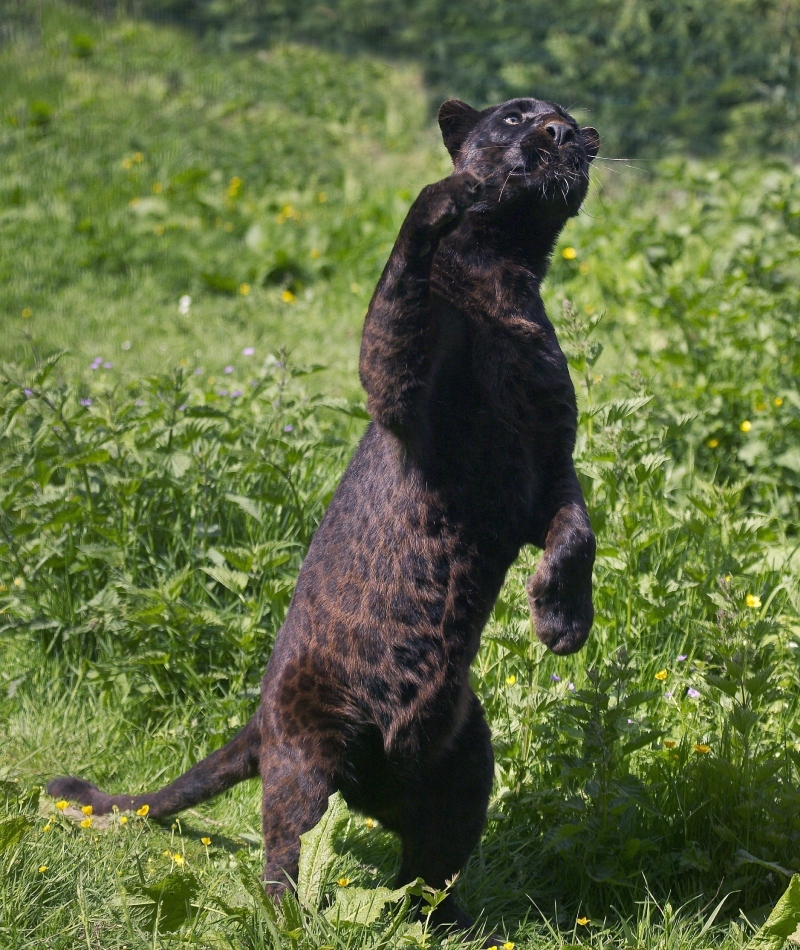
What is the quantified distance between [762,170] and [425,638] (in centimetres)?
734

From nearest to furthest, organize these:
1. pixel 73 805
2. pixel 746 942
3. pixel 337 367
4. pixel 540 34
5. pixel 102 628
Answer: pixel 746 942 → pixel 73 805 → pixel 102 628 → pixel 337 367 → pixel 540 34

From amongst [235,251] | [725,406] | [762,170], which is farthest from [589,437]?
[762,170]

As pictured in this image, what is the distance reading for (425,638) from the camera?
8.80ft

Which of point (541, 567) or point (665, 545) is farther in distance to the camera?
point (665, 545)

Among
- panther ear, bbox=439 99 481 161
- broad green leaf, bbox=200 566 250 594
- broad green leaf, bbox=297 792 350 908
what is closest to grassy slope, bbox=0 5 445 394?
broad green leaf, bbox=200 566 250 594

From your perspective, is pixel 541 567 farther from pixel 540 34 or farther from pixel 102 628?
pixel 540 34

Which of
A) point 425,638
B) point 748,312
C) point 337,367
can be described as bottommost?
point 337,367

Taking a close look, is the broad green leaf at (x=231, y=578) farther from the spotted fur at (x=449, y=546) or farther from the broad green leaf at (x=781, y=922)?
the broad green leaf at (x=781, y=922)

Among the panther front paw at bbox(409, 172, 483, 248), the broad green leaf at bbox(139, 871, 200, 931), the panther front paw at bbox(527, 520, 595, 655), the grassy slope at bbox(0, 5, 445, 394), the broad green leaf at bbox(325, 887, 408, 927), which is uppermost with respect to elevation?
the panther front paw at bbox(409, 172, 483, 248)

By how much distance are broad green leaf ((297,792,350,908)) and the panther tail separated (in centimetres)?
57

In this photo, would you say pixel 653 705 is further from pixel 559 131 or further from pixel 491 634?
pixel 559 131

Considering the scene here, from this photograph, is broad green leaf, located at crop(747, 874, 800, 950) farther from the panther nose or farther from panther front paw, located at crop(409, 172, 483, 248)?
the panther nose

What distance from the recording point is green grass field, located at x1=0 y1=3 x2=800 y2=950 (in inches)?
112

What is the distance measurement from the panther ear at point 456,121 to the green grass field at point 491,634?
0.42 m
